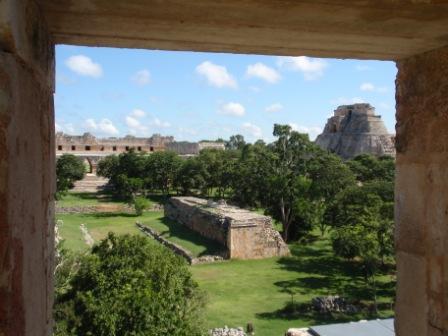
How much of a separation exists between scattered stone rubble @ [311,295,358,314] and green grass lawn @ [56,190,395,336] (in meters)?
0.42

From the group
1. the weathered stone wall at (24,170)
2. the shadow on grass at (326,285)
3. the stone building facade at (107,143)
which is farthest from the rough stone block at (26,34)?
the stone building facade at (107,143)

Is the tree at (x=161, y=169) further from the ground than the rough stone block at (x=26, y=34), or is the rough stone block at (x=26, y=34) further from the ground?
the rough stone block at (x=26, y=34)

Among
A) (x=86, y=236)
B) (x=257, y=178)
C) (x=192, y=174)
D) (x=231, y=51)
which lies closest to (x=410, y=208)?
(x=231, y=51)

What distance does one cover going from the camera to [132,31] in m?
1.89

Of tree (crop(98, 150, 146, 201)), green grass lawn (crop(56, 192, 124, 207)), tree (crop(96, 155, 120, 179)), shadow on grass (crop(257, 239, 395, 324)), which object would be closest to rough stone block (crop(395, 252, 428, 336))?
shadow on grass (crop(257, 239, 395, 324))

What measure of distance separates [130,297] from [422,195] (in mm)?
8563

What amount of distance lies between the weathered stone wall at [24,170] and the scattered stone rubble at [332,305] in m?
15.1

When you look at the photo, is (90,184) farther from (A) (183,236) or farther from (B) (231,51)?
(B) (231,51)

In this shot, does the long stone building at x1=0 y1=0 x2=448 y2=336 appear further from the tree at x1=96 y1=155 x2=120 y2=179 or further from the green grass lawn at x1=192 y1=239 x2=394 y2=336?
the tree at x1=96 y1=155 x2=120 y2=179

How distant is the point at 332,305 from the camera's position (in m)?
16.0

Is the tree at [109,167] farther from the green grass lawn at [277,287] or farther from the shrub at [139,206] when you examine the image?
the green grass lawn at [277,287]

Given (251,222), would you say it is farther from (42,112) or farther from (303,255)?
(42,112)

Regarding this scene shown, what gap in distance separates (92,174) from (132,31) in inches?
2170

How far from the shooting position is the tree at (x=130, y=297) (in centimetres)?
955
